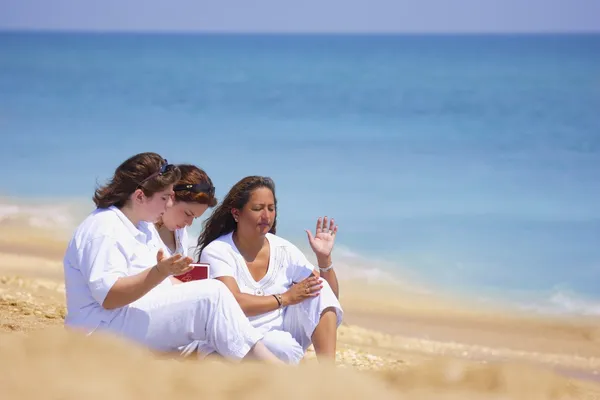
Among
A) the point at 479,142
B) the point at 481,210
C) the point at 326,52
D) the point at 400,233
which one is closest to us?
the point at 400,233

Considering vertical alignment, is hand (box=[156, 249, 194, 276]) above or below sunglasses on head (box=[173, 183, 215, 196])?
below

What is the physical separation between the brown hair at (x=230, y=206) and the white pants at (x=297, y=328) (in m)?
0.58

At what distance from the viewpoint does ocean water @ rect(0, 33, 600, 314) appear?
11.5 meters

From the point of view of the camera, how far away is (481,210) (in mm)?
14250

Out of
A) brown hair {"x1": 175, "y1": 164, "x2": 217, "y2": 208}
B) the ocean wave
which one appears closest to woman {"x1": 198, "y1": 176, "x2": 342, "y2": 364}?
brown hair {"x1": 175, "y1": 164, "x2": 217, "y2": 208}

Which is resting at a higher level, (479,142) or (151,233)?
(479,142)

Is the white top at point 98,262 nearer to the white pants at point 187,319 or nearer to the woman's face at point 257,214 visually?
the white pants at point 187,319

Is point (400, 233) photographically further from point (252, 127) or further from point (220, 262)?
point (252, 127)

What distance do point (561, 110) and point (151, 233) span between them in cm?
2315

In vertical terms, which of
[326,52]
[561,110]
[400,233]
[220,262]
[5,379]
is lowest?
[5,379]

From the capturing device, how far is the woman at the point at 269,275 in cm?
517

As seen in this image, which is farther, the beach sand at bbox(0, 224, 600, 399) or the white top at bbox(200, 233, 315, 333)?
the white top at bbox(200, 233, 315, 333)

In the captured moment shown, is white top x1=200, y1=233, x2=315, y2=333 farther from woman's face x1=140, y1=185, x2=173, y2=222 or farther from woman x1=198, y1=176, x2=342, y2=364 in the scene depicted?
woman's face x1=140, y1=185, x2=173, y2=222

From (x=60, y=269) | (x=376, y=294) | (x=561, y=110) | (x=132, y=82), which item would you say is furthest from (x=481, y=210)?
(x=132, y=82)
